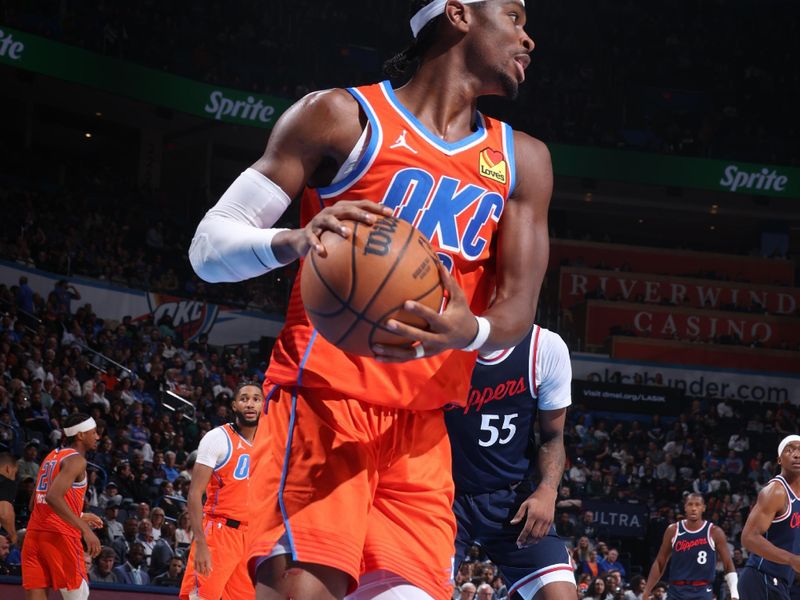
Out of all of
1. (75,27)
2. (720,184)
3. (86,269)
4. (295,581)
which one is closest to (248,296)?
(86,269)

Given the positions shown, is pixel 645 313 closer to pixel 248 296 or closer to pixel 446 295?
pixel 248 296

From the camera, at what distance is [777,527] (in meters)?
8.07

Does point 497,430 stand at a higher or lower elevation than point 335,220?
lower

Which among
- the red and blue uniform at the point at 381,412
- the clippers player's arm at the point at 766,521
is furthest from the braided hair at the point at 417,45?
the clippers player's arm at the point at 766,521

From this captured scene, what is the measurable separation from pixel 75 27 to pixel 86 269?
18.7 feet

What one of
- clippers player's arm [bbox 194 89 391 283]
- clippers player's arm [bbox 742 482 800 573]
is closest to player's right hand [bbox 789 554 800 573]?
clippers player's arm [bbox 742 482 800 573]

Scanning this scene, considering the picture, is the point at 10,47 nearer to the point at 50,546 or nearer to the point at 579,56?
the point at 50,546

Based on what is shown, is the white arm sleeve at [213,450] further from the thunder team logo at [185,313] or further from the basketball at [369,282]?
the thunder team logo at [185,313]

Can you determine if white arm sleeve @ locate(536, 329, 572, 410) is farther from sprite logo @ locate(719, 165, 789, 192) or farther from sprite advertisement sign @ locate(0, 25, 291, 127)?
sprite logo @ locate(719, 165, 789, 192)

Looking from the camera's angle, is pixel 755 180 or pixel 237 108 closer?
pixel 237 108

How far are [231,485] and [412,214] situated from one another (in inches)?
208

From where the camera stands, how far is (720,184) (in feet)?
84.6

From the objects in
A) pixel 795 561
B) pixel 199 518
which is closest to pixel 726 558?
pixel 795 561

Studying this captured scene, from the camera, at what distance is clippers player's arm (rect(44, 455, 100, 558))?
7.92 metres
